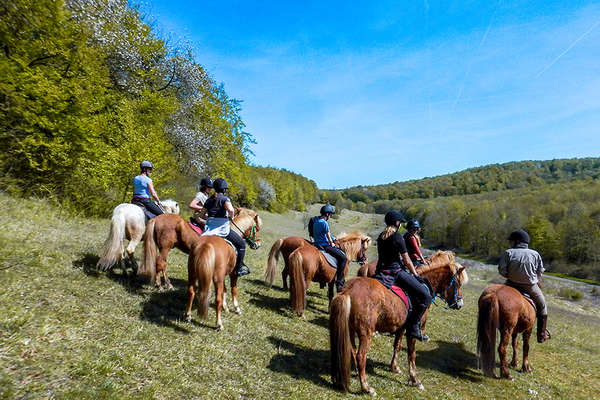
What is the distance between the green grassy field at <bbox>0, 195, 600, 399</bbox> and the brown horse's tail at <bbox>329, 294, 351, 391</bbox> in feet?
1.07

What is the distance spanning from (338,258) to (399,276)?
347 centimetres

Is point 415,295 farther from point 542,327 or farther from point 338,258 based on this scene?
point 542,327

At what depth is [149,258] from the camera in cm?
691

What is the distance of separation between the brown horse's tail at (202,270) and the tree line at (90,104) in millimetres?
9976

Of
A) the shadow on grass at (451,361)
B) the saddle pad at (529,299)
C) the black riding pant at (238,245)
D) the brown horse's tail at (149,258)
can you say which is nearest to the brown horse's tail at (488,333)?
the shadow on grass at (451,361)

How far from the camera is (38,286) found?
5129 millimetres

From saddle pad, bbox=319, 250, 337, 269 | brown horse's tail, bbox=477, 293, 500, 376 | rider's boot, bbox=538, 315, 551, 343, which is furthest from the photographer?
saddle pad, bbox=319, 250, 337, 269

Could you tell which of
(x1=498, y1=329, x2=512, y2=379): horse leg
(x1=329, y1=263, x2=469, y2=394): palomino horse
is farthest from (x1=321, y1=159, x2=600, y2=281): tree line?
(x1=329, y1=263, x2=469, y2=394): palomino horse

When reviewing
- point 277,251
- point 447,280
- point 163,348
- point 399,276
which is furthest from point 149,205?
point 447,280

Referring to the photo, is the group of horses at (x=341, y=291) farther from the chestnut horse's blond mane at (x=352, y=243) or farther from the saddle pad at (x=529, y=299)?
the chestnut horse's blond mane at (x=352, y=243)

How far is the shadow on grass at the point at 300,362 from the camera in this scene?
5086 millimetres

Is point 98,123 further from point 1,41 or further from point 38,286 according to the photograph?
point 38,286

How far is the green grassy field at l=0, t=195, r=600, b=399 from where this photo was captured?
11.4 ft

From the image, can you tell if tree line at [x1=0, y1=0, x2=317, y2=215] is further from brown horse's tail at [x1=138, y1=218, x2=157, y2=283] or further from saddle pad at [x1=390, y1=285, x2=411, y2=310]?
saddle pad at [x1=390, y1=285, x2=411, y2=310]
